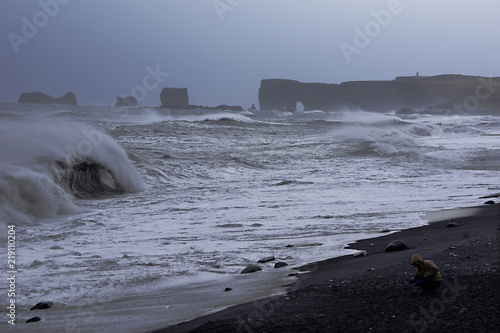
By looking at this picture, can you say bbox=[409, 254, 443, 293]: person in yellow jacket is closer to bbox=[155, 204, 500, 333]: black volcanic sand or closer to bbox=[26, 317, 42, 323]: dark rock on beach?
bbox=[155, 204, 500, 333]: black volcanic sand

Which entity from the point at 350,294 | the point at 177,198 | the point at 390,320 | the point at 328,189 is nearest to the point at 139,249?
the point at 350,294

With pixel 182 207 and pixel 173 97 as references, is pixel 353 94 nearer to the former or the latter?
pixel 173 97

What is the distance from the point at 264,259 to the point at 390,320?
197 cm

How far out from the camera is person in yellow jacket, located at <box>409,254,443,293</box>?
99.7 inches

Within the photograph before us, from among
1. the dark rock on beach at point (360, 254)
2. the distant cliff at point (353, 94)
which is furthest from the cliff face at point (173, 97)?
the dark rock on beach at point (360, 254)

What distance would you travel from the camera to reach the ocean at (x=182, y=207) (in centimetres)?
385

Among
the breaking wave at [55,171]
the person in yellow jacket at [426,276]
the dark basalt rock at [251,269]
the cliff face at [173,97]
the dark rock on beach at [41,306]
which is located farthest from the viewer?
the cliff face at [173,97]

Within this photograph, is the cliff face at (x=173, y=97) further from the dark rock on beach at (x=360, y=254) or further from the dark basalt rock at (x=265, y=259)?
the dark rock on beach at (x=360, y=254)

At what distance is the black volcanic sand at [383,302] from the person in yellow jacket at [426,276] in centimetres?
4

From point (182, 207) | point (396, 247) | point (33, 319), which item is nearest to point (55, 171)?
point (182, 207)

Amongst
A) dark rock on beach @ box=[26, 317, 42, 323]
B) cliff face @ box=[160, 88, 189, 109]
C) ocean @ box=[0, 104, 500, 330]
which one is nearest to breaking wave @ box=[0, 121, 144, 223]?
ocean @ box=[0, 104, 500, 330]

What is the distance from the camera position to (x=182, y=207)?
24.0 feet

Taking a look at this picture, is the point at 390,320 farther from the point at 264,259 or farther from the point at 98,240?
the point at 98,240

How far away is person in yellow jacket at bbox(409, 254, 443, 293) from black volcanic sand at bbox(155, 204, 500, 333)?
41 millimetres
